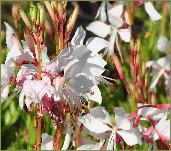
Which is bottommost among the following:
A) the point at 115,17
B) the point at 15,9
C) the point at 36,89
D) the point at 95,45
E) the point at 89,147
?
the point at 89,147

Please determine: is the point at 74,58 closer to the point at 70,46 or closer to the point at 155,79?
the point at 70,46

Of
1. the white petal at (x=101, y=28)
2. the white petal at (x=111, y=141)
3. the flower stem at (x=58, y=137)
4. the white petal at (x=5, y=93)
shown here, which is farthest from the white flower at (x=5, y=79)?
the white petal at (x=101, y=28)

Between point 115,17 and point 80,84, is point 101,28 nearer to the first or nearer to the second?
point 115,17

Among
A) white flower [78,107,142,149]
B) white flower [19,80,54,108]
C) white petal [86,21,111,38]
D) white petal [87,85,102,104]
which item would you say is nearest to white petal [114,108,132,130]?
white flower [78,107,142,149]

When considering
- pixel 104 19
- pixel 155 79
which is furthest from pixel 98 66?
pixel 155 79

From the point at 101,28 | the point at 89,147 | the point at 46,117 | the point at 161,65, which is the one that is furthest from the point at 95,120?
the point at 161,65

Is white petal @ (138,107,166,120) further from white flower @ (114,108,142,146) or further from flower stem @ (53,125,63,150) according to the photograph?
flower stem @ (53,125,63,150)

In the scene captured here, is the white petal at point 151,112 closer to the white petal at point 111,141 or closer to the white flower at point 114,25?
the white petal at point 111,141
